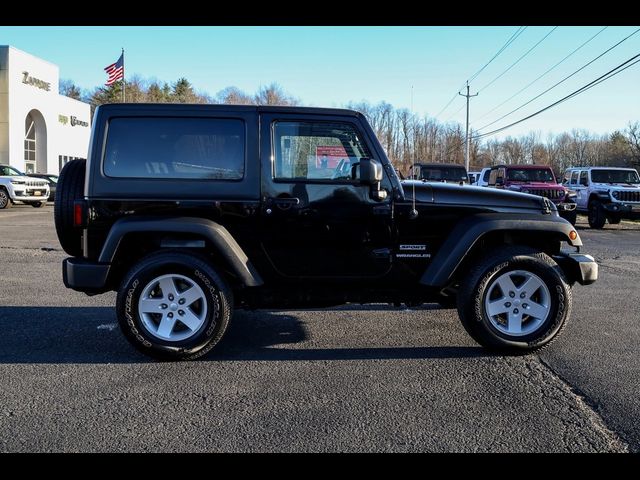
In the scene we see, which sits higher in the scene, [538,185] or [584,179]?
[584,179]

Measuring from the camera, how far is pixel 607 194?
18.5 meters

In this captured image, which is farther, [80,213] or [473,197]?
[473,197]

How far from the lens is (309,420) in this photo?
348 centimetres

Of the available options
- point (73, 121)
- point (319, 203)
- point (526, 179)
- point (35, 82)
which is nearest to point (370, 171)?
point (319, 203)

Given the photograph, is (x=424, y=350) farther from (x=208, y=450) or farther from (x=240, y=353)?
(x=208, y=450)

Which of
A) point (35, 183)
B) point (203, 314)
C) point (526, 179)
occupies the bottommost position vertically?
point (203, 314)

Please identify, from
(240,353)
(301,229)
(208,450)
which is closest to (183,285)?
(240,353)

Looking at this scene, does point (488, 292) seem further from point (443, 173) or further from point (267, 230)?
point (443, 173)

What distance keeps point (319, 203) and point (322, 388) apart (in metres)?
1.53

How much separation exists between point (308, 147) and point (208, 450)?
260 centimetres

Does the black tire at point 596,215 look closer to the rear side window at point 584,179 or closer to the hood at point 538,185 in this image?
the rear side window at point 584,179

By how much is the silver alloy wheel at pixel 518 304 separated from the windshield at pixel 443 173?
14.6 metres

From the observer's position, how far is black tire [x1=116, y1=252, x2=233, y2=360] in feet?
14.9
